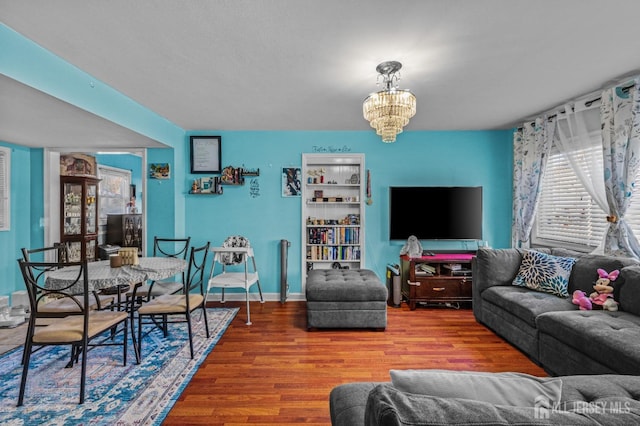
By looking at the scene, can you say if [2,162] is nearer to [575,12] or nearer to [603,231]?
[575,12]

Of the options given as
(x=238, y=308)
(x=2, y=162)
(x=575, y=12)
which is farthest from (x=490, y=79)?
(x=2, y=162)

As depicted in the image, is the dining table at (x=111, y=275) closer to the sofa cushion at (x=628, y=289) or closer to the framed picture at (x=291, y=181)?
the framed picture at (x=291, y=181)

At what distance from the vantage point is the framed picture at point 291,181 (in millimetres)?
4461

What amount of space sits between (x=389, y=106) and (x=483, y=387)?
6.35 feet

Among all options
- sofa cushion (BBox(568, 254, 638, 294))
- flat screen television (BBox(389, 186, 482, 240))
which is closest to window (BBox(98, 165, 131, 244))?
flat screen television (BBox(389, 186, 482, 240))

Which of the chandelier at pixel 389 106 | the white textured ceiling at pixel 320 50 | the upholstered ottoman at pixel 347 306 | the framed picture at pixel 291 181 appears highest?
the white textured ceiling at pixel 320 50

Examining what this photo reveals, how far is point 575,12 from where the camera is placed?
179 centimetres

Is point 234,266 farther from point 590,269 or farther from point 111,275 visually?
point 590,269

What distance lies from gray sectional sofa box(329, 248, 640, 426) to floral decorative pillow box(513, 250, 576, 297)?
0.05 m

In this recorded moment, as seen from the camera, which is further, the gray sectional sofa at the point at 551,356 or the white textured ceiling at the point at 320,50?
the white textured ceiling at the point at 320,50

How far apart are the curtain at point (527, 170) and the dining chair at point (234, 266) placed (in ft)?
11.4

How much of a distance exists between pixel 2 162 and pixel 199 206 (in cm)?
247

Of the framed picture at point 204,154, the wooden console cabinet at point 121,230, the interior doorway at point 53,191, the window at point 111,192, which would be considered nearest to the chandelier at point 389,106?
the framed picture at point 204,154

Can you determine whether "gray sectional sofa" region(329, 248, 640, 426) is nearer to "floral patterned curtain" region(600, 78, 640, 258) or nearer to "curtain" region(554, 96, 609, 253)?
"floral patterned curtain" region(600, 78, 640, 258)
